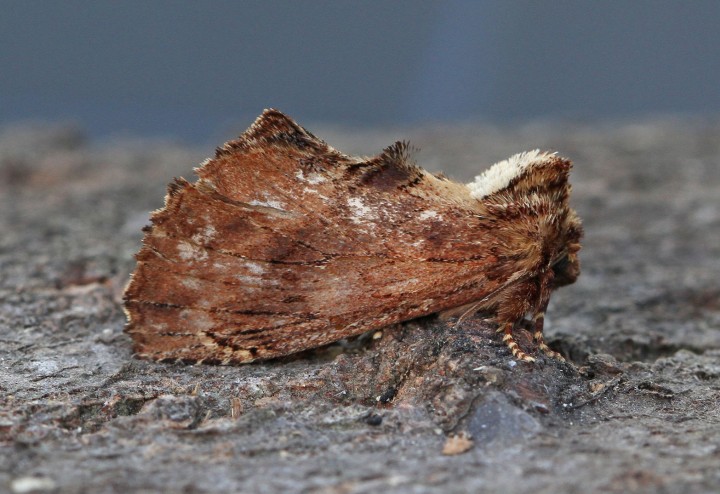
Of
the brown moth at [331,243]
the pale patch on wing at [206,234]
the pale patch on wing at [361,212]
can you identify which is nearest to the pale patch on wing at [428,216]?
the brown moth at [331,243]

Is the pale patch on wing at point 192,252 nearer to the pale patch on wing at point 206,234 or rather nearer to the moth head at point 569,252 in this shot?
the pale patch on wing at point 206,234

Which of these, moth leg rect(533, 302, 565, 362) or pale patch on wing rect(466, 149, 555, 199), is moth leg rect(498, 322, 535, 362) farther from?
pale patch on wing rect(466, 149, 555, 199)

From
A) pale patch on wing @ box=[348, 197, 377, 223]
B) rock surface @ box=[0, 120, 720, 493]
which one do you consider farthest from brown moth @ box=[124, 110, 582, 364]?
rock surface @ box=[0, 120, 720, 493]

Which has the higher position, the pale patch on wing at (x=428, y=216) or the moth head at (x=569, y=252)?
the pale patch on wing at (x=428, y=216)

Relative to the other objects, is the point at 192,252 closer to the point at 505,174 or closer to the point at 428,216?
the point at 428,216

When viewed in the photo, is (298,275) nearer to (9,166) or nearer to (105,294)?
(105,294)

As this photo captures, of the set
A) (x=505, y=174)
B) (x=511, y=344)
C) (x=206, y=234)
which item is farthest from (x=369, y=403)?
(x=505, y=174)

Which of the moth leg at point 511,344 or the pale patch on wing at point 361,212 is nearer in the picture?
the moth leg at point 511,344
